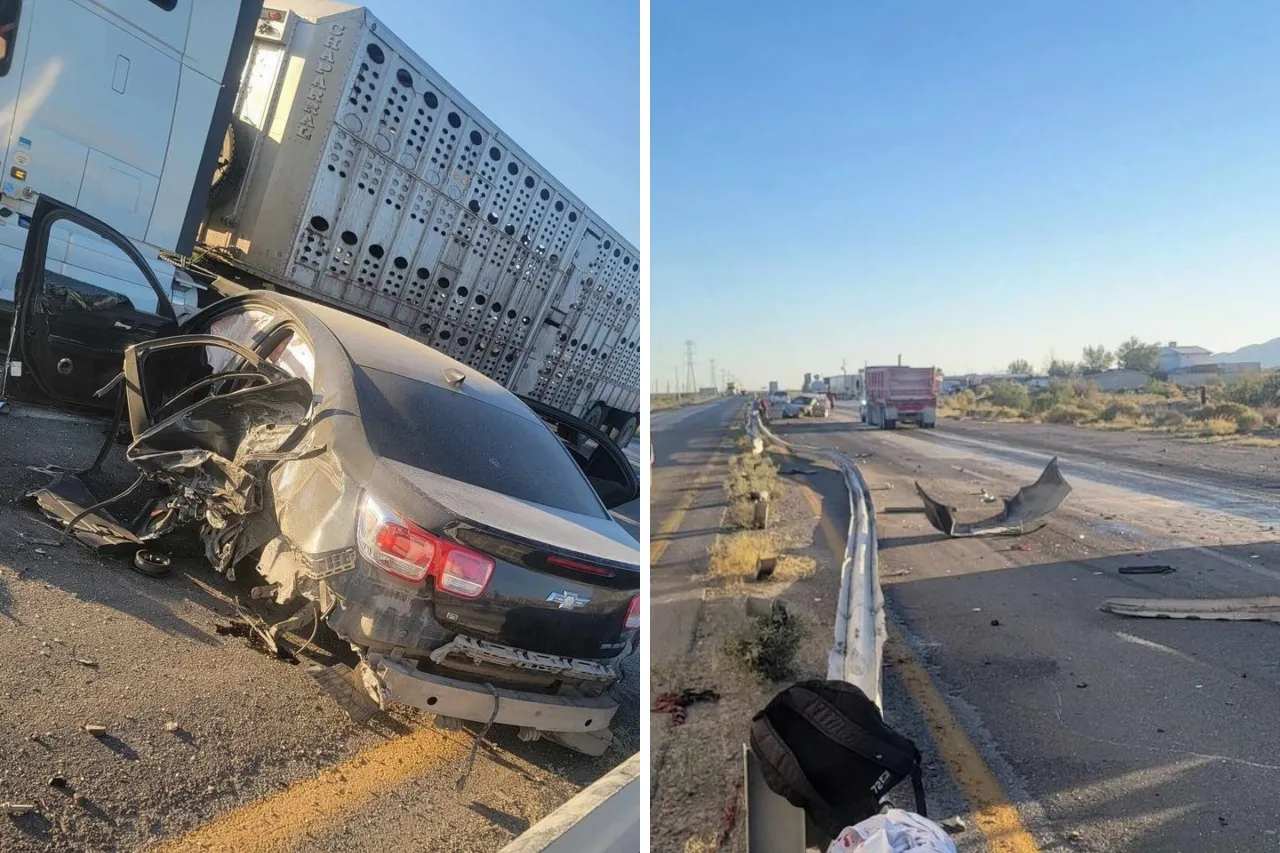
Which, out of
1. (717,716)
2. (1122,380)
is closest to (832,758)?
(717,716)

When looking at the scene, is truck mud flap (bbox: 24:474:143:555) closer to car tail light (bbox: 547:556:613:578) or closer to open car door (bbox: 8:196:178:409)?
open car door (bbox: 8:196:178:409)

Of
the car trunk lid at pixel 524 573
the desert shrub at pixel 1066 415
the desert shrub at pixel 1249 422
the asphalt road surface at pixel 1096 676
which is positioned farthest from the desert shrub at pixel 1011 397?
the car trunk lid at pixel 524 573

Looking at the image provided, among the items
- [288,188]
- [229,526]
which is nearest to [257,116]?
[288,188]

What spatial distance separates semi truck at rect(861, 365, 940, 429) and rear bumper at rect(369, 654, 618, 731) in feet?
84.5

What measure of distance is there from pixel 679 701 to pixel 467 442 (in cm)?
171

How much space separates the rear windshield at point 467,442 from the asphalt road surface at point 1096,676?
1826 mm

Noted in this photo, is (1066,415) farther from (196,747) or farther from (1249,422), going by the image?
(196,747)

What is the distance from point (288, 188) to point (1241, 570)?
306 inches

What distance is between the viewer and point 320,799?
8.13ft

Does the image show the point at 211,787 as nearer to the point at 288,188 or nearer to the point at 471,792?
the point at 471,792

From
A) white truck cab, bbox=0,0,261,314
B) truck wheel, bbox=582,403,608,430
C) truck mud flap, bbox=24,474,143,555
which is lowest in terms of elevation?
truck mud flap, bbox=24,474,143,555

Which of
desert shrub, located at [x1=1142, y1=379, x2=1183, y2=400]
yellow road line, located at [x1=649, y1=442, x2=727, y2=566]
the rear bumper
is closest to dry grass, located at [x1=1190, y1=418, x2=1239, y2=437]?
desert shrub, located at [x1=1142, y1=379, x2=1183, y2=400]

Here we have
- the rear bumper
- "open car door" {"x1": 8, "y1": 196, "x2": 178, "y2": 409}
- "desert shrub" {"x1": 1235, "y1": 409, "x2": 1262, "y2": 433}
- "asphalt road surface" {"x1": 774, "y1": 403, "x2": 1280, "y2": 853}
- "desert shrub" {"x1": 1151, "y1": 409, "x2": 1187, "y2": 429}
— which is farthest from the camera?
"desert shrub" {"x1": 1151, "y1": 409, "x2": 1187, "y2": 429}

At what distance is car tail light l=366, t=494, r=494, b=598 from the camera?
8.79 feet
